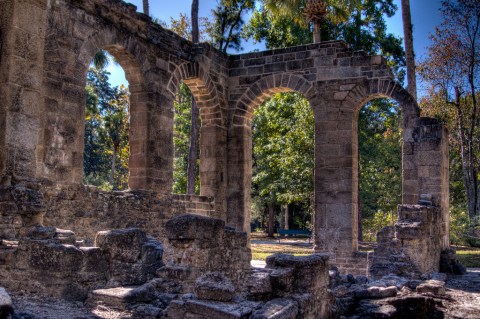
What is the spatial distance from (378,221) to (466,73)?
8.79 meters

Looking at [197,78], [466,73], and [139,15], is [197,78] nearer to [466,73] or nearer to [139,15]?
[139,15]

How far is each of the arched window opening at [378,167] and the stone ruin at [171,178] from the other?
986cm

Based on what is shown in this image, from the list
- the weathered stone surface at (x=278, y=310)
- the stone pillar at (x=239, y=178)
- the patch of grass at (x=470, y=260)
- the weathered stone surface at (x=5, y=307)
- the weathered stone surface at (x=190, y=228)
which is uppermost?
the stone pillar at (x=239, y=178)

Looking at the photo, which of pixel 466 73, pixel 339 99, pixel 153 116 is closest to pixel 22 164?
pixel 153 116

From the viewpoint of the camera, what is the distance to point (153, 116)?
12430mm

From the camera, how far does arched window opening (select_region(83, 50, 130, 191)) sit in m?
28.1

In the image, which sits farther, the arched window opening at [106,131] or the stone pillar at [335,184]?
the arched window opening at [106,131]

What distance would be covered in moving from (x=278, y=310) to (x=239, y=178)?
9.56 m

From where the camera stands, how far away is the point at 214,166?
1507 centimetres

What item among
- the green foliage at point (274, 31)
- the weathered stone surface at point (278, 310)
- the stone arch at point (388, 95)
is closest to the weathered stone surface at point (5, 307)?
the weathered stone surface at point (278, 310)

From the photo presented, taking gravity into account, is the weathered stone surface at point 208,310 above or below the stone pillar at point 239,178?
below

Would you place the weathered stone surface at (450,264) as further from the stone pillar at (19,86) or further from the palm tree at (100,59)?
the palm tree at (100,59)

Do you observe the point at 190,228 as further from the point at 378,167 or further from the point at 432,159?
the point at 378,167

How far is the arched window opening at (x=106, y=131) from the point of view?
92.0 feet
